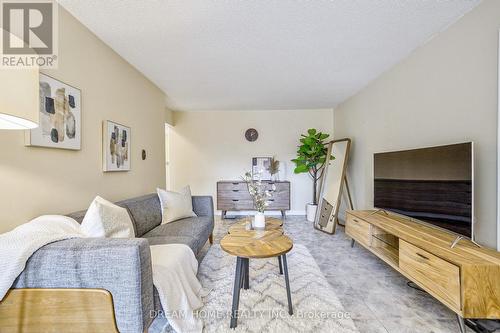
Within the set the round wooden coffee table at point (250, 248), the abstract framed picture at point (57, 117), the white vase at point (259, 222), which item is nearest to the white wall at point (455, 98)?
the round wooden coffee table at point (250, 248)

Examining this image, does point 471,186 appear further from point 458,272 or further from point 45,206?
point 45,206

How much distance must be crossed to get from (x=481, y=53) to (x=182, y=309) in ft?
9.40

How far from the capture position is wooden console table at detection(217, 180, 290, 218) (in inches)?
175

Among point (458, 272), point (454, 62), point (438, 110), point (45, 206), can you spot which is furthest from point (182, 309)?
point (454, 62)

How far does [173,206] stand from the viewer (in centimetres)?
268

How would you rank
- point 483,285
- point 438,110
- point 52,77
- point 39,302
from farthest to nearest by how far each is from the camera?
point 438,110 → point 52,77 → point 483,285 → point 39,302

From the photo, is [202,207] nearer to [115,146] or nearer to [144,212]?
[144,212]

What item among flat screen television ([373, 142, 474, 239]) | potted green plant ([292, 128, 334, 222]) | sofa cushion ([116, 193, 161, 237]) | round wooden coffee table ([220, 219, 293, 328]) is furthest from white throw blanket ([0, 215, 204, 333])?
potted green plant ([292, 128, 334, 222])

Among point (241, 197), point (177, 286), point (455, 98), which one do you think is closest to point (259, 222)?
point (177, 286)

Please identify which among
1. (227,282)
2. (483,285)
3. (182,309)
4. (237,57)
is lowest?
(227,282)

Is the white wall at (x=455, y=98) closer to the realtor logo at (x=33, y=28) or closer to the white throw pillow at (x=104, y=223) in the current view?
the white throw pillow at (x=104, y=223)

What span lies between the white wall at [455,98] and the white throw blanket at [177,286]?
7.31ft

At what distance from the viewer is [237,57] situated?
8.00 feet

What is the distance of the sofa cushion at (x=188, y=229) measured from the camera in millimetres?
2203
